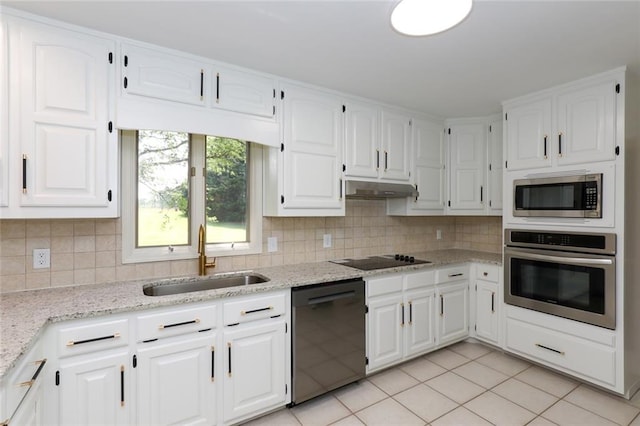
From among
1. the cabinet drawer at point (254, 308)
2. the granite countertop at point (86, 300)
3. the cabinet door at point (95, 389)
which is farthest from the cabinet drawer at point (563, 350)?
the cabinet door at point (95, 389)

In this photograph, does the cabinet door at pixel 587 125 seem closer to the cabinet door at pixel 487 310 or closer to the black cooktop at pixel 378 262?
the cabinet door at pixel 487 310

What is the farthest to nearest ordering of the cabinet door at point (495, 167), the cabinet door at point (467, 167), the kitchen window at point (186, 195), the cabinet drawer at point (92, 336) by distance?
the cabinet door at point (467, 167) → the cabinet door at point (495, 167) → the kitchen window at point (186, 195) → the cabinet drawer at point (92, 336)

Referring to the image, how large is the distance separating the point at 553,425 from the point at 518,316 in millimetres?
936

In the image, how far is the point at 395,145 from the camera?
122 inches

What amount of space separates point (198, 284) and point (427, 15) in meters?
2.09

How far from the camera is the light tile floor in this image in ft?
6.91

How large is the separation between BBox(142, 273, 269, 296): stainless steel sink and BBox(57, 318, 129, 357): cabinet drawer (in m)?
0.39

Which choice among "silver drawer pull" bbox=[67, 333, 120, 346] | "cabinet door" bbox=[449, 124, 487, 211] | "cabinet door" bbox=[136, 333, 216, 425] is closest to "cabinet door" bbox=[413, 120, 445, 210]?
"cabinet door" bbox=[449, 124, 487, 211]

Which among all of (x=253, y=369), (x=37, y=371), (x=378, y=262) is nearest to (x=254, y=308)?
(x=253, y=369)

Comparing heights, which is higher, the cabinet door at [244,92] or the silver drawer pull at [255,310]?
the cabinet door at [244,92]

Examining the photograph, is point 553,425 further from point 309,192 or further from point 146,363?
point 146,363

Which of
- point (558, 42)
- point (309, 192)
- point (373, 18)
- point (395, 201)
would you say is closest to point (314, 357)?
point (309, 192)

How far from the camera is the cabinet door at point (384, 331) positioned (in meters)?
2.56

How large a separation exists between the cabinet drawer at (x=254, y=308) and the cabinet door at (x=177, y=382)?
6.3 inches
